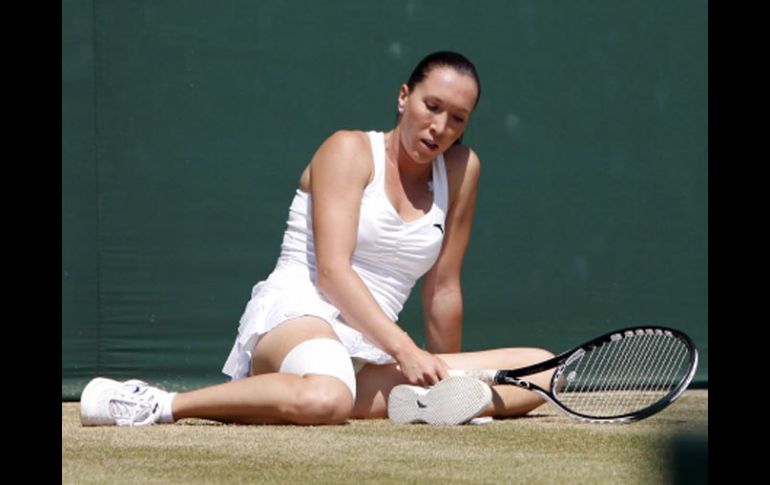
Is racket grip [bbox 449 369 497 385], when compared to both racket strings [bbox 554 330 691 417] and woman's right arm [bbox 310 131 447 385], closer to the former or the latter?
woman's right arm [bbox 310 131 447 385]

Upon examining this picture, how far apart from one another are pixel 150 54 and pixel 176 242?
556 millimetres

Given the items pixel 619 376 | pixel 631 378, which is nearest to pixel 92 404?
pixel 631 378

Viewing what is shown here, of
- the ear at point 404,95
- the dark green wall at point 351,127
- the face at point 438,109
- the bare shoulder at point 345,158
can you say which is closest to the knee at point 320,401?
the bare shoulder at point 345,158

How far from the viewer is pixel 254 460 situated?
2.50 metres

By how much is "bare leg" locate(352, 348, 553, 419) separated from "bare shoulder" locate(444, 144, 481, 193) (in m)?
0.44

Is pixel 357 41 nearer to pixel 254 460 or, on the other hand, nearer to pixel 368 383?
pixel 368 383

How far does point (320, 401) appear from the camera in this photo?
120 inches

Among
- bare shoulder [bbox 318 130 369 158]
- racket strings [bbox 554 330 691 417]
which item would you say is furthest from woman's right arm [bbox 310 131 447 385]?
racket strings [bbox 554 330 691 417]

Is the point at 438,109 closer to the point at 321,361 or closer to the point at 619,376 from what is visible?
the point at 321,361

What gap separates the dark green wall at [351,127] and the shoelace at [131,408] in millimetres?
1223

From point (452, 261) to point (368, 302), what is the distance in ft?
1.44

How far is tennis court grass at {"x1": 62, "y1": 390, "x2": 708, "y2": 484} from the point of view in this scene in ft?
7.63

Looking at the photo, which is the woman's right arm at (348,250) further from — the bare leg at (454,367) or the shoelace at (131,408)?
the shoelace at (131,408)
